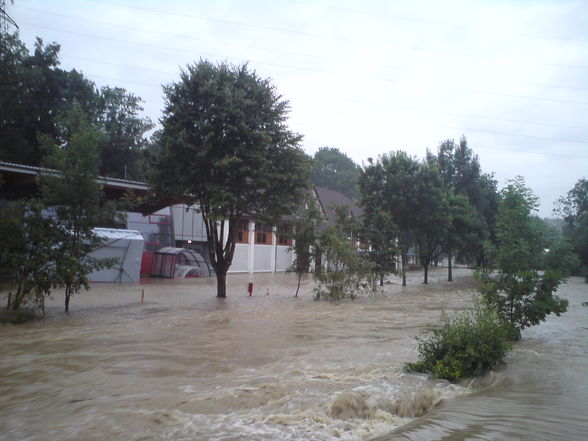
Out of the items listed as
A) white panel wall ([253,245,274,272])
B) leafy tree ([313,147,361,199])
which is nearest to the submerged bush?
white panel wall ([253,245,274,272])

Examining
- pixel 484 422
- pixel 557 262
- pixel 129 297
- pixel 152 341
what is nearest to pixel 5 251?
pixel 152 341

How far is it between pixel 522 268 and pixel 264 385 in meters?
6.89

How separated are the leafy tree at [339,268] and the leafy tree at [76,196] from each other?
945 cm

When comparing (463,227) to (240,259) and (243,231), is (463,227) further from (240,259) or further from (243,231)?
(240,259)

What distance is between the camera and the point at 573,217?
54.2 meters

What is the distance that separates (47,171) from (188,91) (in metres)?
6.21

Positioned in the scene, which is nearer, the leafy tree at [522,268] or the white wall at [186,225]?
the leafy tree at [522,268]

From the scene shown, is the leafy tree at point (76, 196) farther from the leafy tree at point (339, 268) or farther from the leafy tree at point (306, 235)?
the leafy tree at point (339, 268)

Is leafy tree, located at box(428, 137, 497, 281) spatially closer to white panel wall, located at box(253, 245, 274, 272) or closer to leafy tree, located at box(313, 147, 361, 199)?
white panel wall, located at box(253, 245, 274, 272)

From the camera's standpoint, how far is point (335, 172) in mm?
90062

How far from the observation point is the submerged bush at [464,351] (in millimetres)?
7871

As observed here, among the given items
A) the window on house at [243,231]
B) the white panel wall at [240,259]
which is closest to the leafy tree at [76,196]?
the white panel wall at [240,259]

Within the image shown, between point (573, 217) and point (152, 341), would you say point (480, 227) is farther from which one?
point (152, 341)

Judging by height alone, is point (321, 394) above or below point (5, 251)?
below
